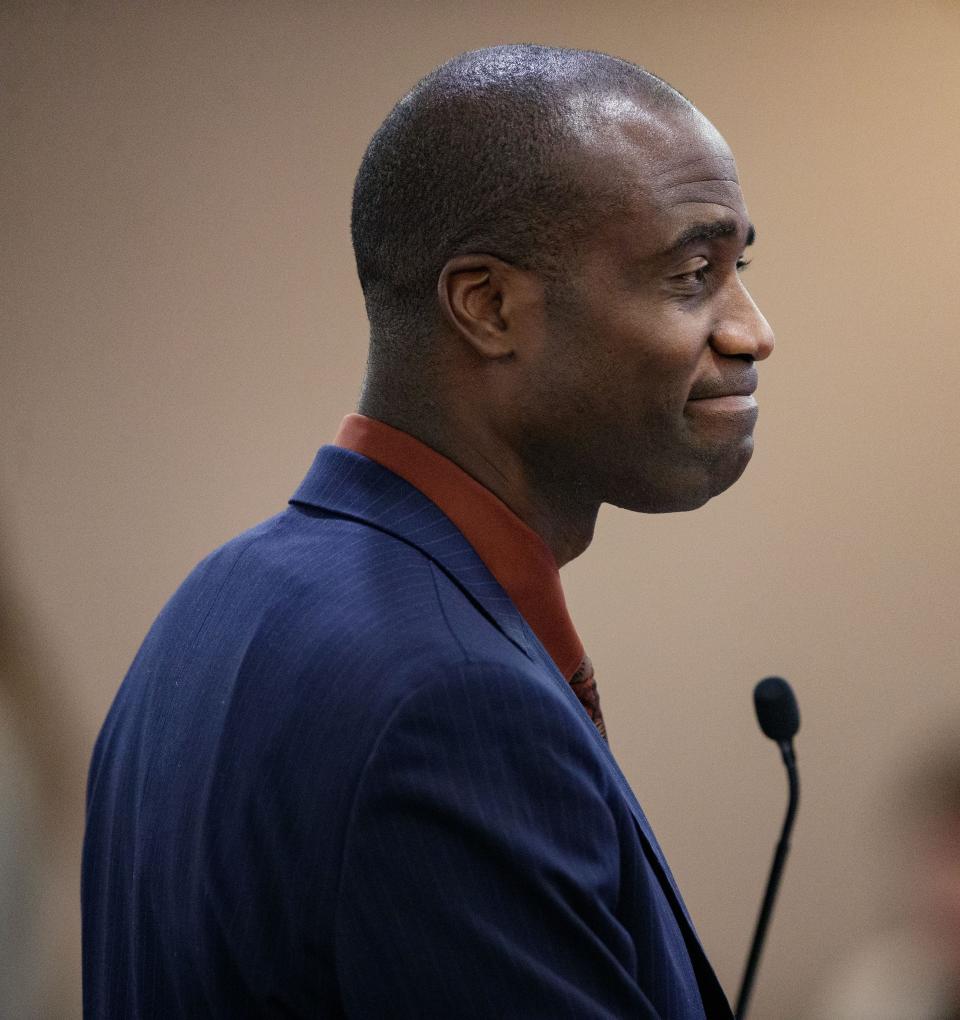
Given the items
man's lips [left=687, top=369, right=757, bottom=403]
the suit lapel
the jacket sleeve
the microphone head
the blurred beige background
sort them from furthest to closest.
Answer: the blurred beige background < the microphone head < man's lips [left=687, top=369, right=757, bottom=403] < the suit lapel < the jacket sleeve

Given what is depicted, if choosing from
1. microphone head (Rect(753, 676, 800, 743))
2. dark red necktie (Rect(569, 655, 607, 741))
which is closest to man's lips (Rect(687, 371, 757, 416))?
dark red necktie (Rect(569, 655, 607, 741))

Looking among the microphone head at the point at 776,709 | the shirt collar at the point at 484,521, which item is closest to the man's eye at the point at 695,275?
the shirt collar at the point at 484,521

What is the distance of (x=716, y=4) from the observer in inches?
104

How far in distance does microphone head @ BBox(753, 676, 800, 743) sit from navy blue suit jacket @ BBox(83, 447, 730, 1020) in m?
0.77

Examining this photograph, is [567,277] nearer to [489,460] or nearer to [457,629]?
[489,460]

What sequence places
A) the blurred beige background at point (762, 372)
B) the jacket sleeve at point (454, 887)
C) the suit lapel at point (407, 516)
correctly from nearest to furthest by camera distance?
the jacket sleeve at point (454, 887) → the suit lapel at point (407, 516) → the blurred beige background at point (762, 372)

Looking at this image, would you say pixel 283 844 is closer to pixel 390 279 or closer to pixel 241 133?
pixel 390 279

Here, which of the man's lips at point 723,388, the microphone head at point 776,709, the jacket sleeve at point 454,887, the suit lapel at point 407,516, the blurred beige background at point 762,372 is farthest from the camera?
the blurred beige background at point 762,372

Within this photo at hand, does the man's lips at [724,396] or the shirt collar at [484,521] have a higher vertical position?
the man's lips at [724,396]

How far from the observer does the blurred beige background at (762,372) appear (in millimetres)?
2520

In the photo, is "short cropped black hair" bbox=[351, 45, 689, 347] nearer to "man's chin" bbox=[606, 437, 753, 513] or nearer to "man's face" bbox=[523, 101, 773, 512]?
"man's face" bbox=[523, 101, 773, 512]

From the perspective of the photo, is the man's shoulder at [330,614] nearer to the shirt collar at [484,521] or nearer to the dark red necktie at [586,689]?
the shirt collar at [484,521]

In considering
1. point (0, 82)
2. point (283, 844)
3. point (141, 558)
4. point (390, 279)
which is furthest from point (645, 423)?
point (0, 82)

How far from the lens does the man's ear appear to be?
946mm
